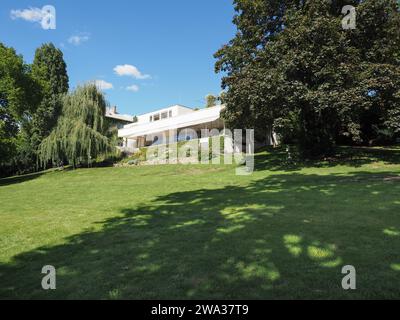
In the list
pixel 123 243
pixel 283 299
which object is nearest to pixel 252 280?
pixel 283 299

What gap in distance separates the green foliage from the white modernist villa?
8951 mm

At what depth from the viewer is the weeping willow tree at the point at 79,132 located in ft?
87.1

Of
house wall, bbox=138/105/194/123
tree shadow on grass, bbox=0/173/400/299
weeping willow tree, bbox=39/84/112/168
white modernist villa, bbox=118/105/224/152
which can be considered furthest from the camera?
house wall, bbox=138/105/194/123

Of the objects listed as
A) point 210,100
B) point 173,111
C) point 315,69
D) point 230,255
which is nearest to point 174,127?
point 173,111

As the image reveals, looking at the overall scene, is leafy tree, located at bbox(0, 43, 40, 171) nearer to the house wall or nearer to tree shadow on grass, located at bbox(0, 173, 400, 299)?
the house wall

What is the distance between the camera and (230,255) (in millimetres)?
4578

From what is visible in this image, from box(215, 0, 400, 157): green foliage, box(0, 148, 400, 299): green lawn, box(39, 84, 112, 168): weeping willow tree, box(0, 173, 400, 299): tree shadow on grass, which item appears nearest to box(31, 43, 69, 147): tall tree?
box(39, 84, 112, 168): weeping willow tree

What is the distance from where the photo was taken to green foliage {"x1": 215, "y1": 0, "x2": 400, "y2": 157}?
49.9 ft

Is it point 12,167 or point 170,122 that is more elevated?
point 170,122

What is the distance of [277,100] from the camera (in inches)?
641

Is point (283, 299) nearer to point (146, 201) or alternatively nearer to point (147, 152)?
point (146, 201)

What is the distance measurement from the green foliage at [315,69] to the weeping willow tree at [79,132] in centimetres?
1375

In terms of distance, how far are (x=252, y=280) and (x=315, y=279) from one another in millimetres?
756

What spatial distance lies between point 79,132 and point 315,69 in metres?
19.9
